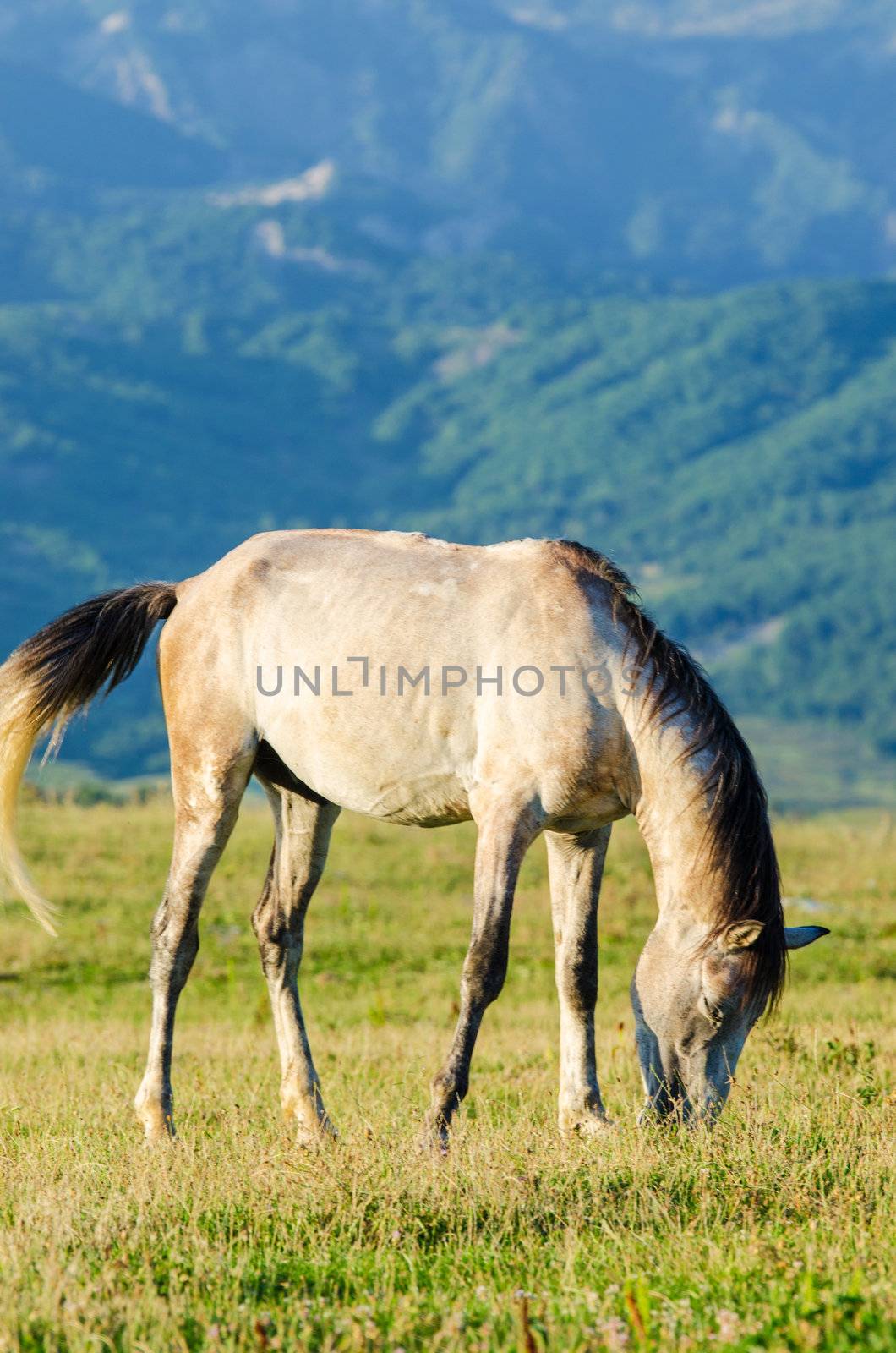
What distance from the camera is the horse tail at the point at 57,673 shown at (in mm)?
7547

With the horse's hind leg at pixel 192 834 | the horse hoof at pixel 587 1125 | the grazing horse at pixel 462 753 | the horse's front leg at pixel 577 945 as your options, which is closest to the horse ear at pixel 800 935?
the grazing horse at pixel 462 753

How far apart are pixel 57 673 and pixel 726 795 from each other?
10.8 feet

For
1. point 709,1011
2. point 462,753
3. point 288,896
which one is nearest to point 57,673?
point 288,896

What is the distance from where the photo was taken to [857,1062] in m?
7.94

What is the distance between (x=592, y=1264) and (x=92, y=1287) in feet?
4.43

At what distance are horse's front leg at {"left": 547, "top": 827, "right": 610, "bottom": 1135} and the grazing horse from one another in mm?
12

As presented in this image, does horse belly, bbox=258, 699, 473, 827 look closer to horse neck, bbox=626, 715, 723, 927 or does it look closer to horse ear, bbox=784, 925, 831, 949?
horse neck, bbox=626, 715, 723, 927

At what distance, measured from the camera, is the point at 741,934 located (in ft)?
19.5

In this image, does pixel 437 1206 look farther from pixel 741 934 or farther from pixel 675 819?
pixel 675 819

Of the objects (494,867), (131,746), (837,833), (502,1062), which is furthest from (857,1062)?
(131,746)

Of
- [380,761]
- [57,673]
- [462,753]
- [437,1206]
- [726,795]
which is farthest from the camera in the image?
[57,673]

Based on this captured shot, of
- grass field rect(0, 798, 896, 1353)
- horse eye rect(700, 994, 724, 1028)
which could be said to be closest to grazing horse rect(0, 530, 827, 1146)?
horse eye rect(700, 994, 724, 1028)

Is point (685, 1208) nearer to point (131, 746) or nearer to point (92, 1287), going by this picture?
point (92, 1287)

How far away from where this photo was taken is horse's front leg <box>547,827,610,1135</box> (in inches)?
270
